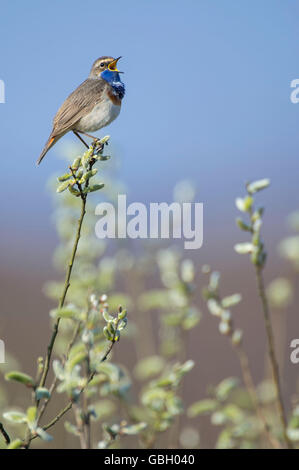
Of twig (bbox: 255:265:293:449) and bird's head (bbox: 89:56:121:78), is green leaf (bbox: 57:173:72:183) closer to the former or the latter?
twig (bbox: 255:265:293:449)

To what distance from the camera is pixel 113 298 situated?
2.50m

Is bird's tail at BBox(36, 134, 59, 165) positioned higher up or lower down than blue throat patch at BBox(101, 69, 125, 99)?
lower down

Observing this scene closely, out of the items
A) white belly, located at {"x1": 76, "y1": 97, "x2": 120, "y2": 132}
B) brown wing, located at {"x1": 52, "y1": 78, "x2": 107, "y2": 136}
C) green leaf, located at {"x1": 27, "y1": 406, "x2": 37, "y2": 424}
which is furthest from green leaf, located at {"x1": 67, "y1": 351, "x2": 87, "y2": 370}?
white belly, located at {"x1": 76, "y1": 97, "x2": 120, "y2": 132}

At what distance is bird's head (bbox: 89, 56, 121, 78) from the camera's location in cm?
317

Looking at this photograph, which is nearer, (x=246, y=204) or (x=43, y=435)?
(x=43, y=435)

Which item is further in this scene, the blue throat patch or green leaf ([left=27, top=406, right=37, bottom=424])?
the blue throat patch

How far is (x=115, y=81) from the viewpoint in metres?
3.05

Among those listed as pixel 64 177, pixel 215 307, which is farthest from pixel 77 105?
pixel 215 307

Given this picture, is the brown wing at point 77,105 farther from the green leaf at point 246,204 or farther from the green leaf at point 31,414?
the green leaf at point 31,414

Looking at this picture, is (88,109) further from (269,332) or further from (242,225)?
(269,332)

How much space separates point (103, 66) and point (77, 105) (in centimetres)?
66
